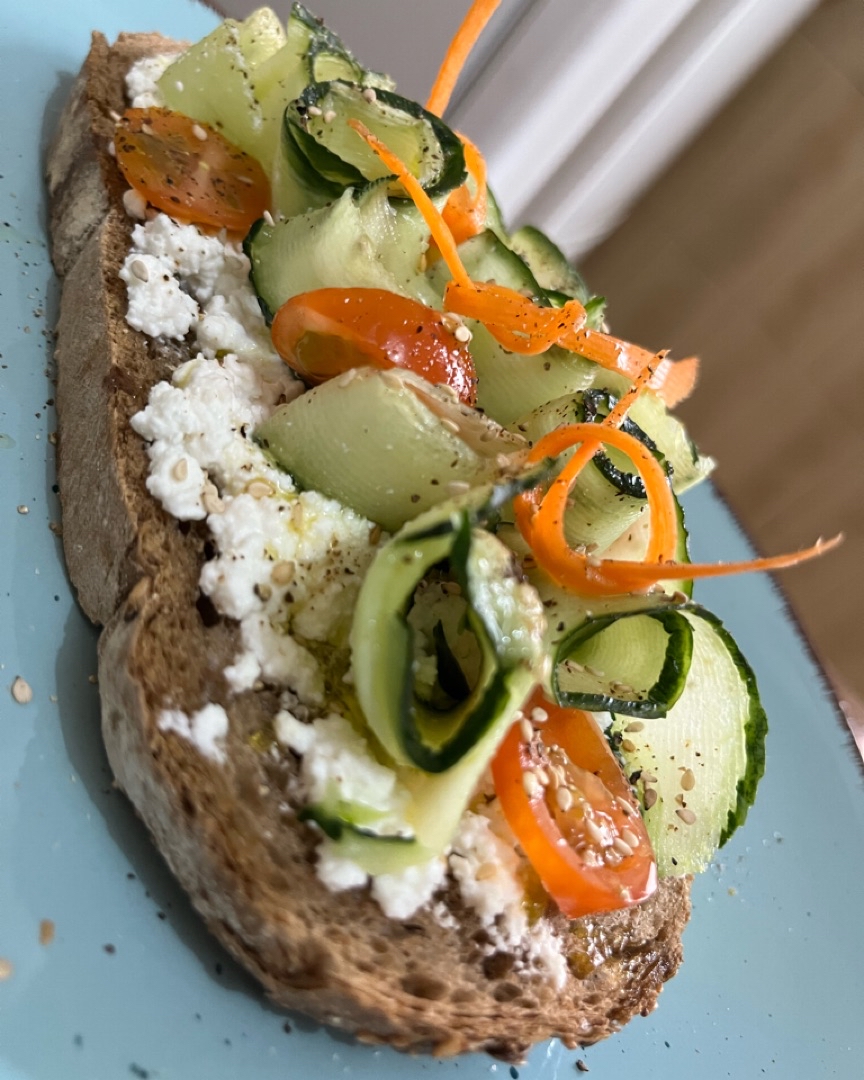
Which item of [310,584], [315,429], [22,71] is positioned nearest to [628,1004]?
[310,584]

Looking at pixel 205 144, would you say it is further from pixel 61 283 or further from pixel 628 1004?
pixel 628 1004

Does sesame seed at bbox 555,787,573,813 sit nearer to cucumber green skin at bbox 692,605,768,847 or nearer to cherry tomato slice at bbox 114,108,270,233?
cucumber green skin at bbox 692,605,768,847

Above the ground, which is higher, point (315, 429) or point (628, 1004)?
point (315, 429)

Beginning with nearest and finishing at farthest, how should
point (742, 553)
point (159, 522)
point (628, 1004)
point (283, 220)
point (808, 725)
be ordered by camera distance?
point (159, 522) → point (628, 1004) → point (283, 220) → point (808, 725) → point (742, 553)

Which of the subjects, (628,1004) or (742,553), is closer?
(628,1004)

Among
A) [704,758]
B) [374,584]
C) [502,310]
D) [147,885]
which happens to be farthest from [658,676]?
[147,885]

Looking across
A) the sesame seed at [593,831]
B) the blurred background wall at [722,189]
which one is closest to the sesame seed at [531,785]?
the sesame seed at [593,831]
